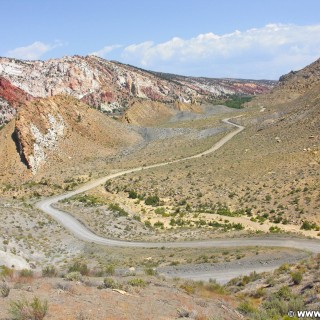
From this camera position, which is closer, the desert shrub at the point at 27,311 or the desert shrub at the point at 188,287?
the desert shrub at the point at 27,311

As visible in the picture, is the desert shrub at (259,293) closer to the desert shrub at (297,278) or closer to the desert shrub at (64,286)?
the desert shrub at (297,278)

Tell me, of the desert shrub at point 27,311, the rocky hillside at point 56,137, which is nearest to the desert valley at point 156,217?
the desert shrub at point 27,311

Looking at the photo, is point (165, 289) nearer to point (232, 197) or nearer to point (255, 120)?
point (232, 197)

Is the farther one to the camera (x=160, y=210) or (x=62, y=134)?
(x=62, y=134)

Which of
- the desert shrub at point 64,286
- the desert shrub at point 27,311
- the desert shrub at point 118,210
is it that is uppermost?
the desert shrub at point 27,311

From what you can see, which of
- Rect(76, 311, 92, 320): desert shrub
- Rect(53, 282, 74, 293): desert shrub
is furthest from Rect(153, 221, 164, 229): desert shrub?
Rect(76, 311, 92, 320): desert shrub

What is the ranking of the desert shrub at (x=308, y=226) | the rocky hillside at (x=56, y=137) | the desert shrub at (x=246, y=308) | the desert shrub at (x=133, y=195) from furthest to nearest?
the rocky hillside at (x=56, y=137), the desert shrub at (x=133, y=195), the desert shrub at (x=308, y=226), the desert shrub at (x=246, y=308)

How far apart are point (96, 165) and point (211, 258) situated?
4639 centimetres

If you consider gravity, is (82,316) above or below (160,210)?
above

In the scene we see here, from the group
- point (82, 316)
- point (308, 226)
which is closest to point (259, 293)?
point (82, 316)

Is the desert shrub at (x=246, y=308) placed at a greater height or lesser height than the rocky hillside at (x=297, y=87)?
lesser

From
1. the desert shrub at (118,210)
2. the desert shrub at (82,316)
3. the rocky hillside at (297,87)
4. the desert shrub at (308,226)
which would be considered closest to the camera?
the desert shrub at (82,316)

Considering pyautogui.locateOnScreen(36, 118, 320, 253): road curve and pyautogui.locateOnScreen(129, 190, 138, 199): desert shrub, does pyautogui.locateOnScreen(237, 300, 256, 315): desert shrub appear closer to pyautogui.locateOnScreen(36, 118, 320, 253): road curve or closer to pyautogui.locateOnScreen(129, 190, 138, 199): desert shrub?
pyautogui.locateOnScreen(36, 118, 320, 253): road curve

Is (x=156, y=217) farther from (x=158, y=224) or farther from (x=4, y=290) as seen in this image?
(x=4, y=290)
